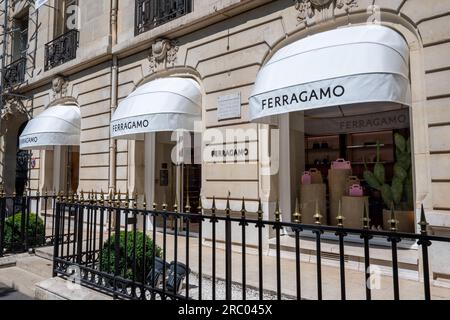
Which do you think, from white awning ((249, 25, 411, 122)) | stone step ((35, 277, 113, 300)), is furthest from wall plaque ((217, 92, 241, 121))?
stone step ((35, 277, 113, 300))

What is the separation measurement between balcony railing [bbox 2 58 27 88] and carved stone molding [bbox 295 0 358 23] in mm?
13829

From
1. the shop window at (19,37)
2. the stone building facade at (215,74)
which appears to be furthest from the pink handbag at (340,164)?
the shop window at (19,37)

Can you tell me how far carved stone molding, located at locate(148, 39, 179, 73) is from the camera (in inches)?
376

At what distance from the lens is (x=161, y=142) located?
10.7 meters

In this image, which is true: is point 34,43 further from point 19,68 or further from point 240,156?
point 240,156

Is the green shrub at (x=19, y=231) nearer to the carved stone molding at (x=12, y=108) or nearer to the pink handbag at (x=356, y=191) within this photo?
the pink handbag at (x=356, y=191)

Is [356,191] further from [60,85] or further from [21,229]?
[60,85]

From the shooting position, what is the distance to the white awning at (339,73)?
16.8 feet

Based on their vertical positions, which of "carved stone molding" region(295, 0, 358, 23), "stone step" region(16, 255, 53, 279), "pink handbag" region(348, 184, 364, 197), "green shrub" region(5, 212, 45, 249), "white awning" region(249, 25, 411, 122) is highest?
"carved stone molding" region(295, 0, 358, 23)

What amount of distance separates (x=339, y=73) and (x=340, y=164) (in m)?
2.42

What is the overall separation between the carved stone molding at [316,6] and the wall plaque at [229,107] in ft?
6.72

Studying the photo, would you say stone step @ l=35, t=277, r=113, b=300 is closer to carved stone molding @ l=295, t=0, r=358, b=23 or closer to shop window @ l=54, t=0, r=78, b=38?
carved stone molding @ l=295, t=0, r=358, b=23
